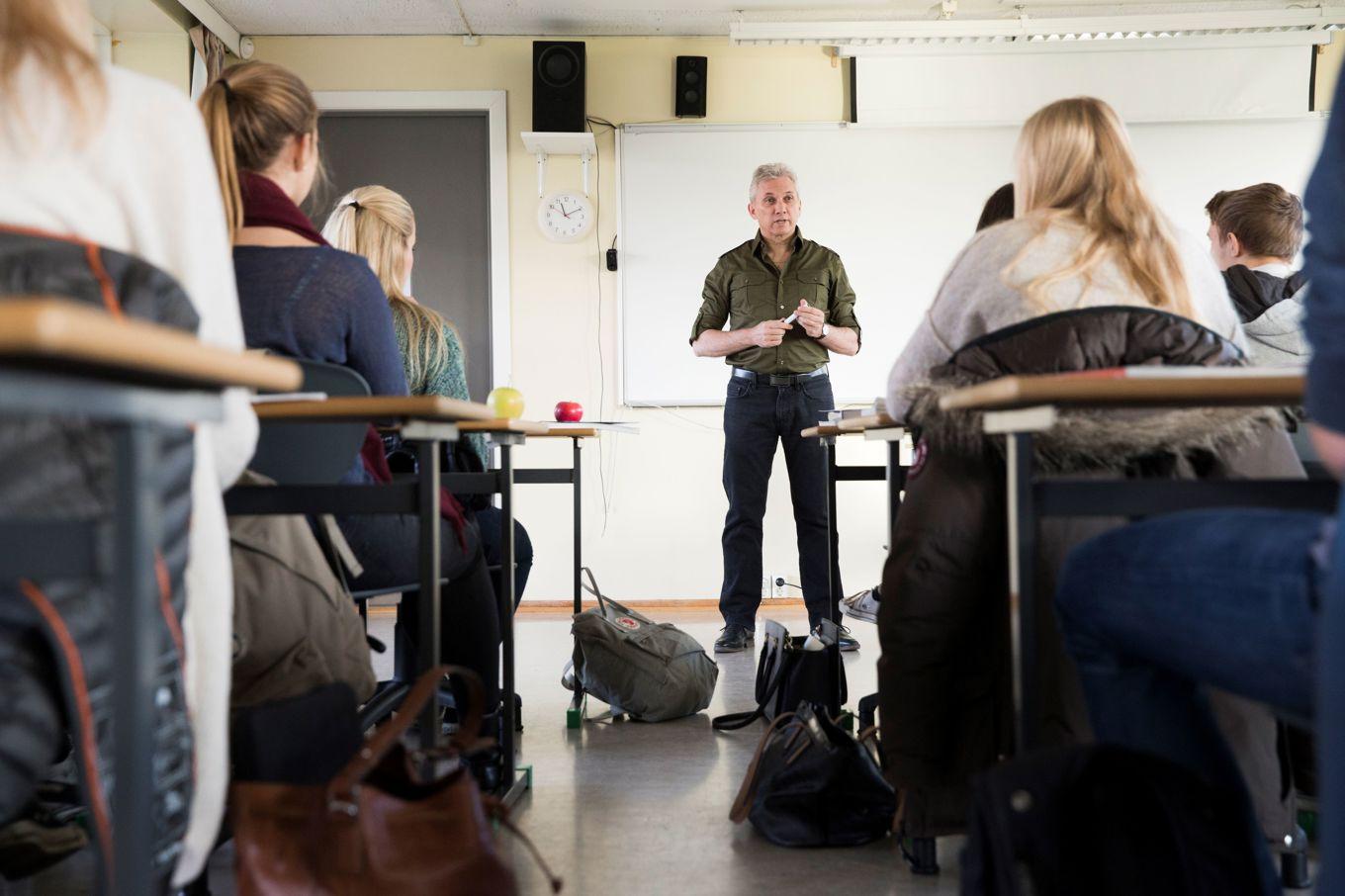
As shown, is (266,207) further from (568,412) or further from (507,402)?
(568,412)

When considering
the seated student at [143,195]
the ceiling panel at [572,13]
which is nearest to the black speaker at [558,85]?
the ceiling panel at [572,13]

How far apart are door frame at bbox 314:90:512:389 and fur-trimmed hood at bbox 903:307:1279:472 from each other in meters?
3.75

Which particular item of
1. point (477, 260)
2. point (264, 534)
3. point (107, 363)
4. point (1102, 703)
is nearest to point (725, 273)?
point (477, 260)

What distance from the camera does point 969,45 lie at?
4898 millimetres

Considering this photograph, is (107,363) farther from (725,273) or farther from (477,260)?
(477,260)

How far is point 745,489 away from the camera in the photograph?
12.7 feet

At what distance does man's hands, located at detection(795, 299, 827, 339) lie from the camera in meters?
3.78

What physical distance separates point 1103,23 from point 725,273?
85.8 inches

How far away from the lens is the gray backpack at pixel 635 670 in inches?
105

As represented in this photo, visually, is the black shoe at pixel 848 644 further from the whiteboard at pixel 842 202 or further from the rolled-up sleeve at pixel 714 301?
the whiteboard at pixel 842 202

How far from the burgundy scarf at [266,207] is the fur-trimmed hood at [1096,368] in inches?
39.6

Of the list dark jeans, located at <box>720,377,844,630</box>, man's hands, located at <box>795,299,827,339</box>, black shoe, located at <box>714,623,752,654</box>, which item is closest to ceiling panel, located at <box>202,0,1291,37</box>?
man's hands, located at <box>795,299,827,339</box>

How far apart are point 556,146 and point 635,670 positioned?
9.93ft

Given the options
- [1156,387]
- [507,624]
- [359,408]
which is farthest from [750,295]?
[1156,387]
